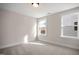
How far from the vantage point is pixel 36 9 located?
1808mm

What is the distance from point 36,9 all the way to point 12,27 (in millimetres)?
613

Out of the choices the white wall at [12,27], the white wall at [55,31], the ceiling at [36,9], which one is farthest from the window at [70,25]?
the white wall at [12,27]

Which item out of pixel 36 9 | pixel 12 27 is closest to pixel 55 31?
pixel 36 9

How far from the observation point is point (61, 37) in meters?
1.78

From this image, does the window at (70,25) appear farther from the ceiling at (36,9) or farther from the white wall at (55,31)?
the ceiling at (36,9)

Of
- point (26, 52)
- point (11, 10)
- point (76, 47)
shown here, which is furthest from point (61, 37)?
point (11, 10)

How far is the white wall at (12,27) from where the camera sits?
173 centimetres

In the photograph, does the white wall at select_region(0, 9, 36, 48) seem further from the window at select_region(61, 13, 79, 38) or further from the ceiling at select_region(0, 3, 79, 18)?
the window at select_region(61, 13, 79, 38)

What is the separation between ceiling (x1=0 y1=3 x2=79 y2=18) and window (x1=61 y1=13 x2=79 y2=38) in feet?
0.67

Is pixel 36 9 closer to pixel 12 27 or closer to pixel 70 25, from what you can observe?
pixel 12 27

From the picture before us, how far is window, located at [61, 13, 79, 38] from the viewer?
1.73m

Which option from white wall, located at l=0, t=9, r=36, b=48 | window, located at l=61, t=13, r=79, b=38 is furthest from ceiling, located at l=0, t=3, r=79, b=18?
window, located at l=61, t=13, r=79, b=38

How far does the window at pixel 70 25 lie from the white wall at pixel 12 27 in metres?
0.75

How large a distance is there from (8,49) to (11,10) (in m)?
0.78
